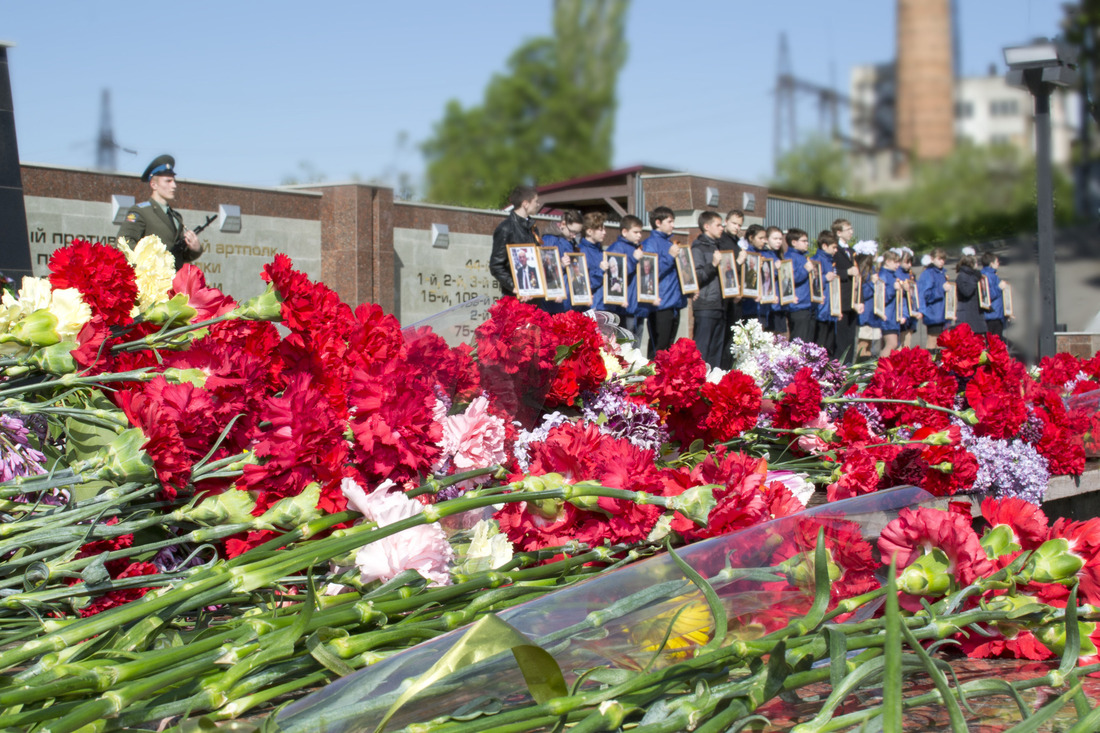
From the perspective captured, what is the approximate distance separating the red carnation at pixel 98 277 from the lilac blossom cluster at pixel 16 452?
0.86ft

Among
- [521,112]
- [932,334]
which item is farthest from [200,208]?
[521,112]

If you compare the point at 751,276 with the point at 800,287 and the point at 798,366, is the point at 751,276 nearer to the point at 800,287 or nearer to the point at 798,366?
the point at 800,287

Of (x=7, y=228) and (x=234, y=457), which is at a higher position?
(x=7, y=228)

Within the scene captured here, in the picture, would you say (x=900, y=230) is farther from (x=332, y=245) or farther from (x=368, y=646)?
(x=332, y=245)

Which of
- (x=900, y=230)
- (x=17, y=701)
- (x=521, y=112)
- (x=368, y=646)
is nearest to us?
(x=17, y=701)

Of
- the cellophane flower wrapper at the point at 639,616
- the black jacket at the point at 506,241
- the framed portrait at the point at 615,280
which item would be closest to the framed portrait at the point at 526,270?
the black jacket at the point at 506,241

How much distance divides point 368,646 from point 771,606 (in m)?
0.57

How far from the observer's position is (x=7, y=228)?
Answer: 5.42 meters

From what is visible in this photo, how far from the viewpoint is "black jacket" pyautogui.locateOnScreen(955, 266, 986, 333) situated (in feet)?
55.0

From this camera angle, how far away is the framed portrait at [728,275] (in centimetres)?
1127

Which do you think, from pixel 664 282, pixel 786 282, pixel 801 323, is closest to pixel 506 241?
pixel 664 282

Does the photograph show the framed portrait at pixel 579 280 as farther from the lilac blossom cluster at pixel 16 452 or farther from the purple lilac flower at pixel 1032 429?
the lilac blossom cluster at pixel 16 452

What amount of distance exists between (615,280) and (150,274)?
833 centimetres

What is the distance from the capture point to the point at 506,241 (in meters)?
9.18
